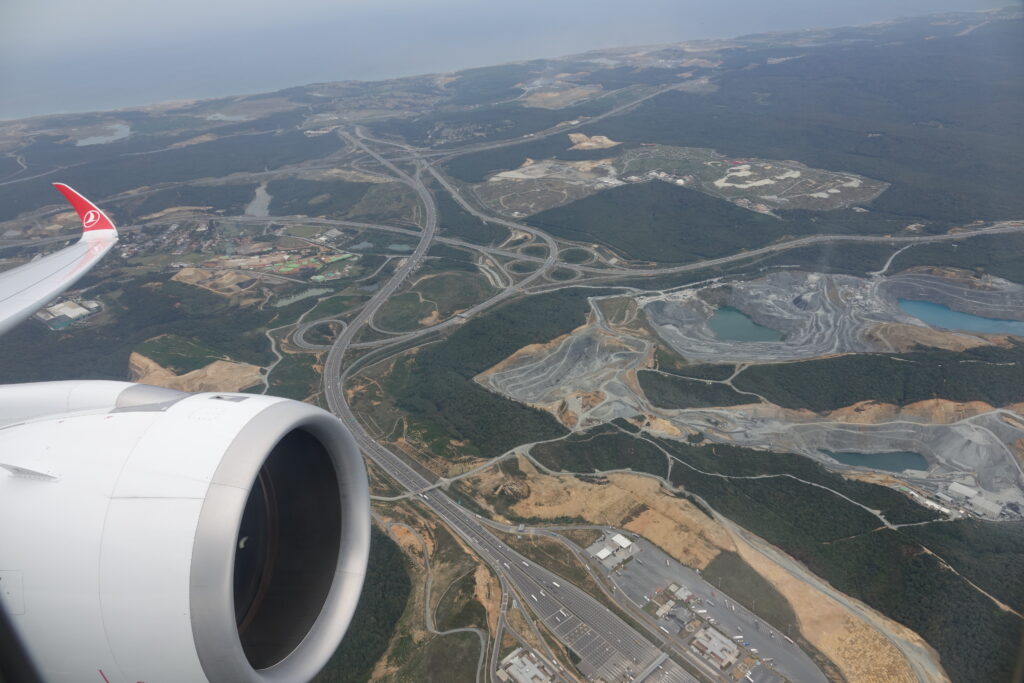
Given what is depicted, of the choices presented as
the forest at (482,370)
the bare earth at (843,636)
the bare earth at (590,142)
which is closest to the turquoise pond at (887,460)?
the bare earth at (843,636)

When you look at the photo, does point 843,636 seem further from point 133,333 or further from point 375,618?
point 133,333

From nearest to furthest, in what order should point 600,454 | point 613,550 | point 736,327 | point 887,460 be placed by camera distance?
point 613,550 → point 600,454 → point 887,460 → point 736,327

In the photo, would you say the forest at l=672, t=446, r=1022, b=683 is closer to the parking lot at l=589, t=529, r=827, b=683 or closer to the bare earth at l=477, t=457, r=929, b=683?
the bare earth at l=477, t=457, r=929, b=683

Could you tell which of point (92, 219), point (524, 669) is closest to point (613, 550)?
point (524, 669)

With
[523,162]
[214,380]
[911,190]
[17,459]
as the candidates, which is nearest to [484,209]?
[523,162]

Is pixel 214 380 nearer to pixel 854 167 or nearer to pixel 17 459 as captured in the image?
pixel 17 459
